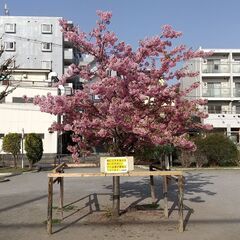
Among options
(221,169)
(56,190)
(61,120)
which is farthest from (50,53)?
(61,120)

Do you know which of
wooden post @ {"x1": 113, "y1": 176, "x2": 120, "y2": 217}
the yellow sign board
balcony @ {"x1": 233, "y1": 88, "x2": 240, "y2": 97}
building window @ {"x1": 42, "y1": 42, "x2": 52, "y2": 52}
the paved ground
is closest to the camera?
the paved ground

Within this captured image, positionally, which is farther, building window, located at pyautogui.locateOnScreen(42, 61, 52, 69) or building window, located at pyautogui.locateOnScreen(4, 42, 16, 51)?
building window, located at pyautogui.locateOnScreen(42, 61, 52, 69)

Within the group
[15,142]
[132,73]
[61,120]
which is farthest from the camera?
[15,142]

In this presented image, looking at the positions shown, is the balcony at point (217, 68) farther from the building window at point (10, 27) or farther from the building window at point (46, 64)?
the building window at point (10, 27)

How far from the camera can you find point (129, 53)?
11.0 meters

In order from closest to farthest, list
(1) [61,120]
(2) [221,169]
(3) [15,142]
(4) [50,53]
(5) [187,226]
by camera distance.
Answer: (5) [187,226]
(1) [61,120]
(2) [221,169]
(3) [15,142]
(4) [50,53]

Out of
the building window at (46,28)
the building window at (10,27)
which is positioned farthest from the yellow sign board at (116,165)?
the building window at (10,27)

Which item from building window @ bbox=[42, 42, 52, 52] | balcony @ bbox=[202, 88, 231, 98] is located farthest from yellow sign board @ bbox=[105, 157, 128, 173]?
building window @ bbox=[42, 42, 52, 52]

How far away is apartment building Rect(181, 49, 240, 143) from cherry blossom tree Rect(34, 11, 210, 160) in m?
47.3

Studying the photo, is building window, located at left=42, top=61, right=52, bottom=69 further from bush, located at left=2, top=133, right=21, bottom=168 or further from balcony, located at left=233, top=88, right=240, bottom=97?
bush, located at left=2, top=133, right=21, bottom=168

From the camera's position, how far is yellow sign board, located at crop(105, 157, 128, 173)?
9383 millimetres

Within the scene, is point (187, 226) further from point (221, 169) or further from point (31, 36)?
point (31, 36)

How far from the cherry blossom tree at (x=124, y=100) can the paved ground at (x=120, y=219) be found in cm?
152

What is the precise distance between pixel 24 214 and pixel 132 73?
13.7ft
